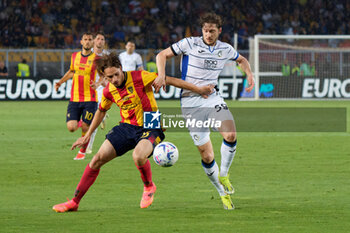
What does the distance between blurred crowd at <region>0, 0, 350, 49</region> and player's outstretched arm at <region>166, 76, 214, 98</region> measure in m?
25.3

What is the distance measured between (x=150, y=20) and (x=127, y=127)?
28.9 metres

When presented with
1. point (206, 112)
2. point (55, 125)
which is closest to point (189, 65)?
point (206, 112)

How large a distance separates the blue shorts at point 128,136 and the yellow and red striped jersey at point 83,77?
5298 millimetres

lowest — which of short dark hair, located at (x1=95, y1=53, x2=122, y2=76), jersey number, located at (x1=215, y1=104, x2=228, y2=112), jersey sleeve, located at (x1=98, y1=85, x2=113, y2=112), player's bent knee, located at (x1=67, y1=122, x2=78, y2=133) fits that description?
player's bent knee, located at (x1=67, y1=122, x2=78, y2=133)

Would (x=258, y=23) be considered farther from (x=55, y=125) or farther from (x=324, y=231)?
(x=324, y=231)

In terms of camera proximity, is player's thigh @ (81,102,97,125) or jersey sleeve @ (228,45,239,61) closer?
jersey sleeve @ (228,45,239,61)

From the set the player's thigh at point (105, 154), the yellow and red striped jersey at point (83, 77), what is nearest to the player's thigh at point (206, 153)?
the player's thigh at point (105, 154)

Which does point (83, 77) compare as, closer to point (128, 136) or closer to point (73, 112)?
point (73, 112)

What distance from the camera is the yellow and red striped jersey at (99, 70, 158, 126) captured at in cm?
744

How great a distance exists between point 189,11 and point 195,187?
28760 millimetres

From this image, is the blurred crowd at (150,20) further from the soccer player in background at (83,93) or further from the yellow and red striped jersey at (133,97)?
the yellow and red striped jersey at (133,97)

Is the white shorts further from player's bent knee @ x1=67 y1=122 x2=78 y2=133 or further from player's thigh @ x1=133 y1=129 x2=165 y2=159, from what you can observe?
player's bent knee @ x1=67 y1=122 x2=78 y2=133

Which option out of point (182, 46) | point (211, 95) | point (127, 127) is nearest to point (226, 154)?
point (211, 95)

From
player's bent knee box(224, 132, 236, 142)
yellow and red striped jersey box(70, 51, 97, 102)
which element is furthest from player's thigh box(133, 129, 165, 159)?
yellow and red striped jersey box(70, 51, 97, 102)
